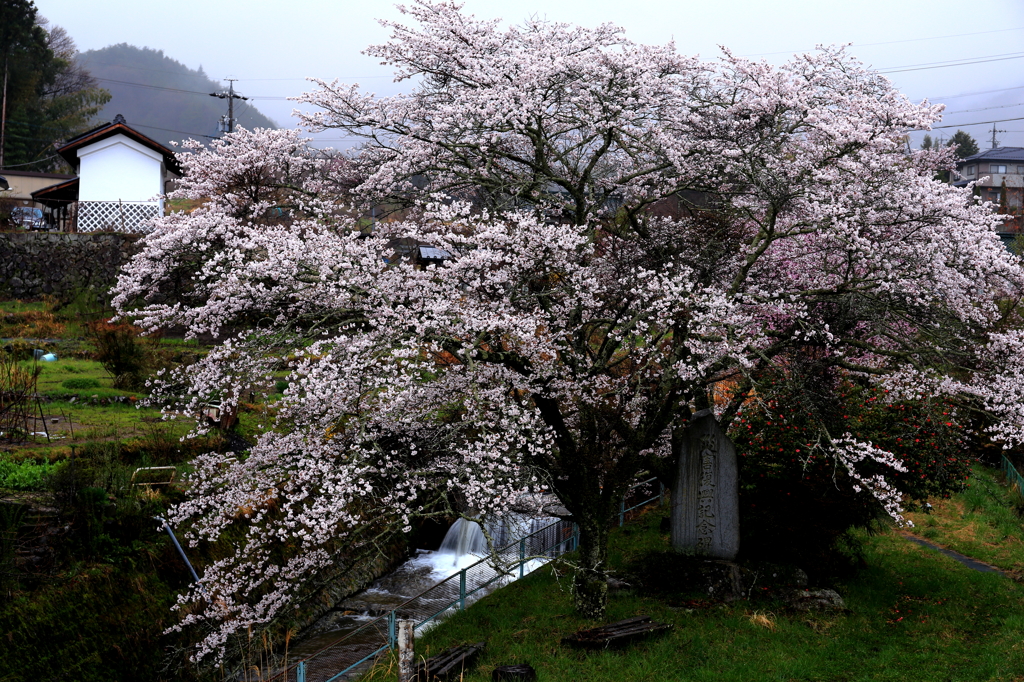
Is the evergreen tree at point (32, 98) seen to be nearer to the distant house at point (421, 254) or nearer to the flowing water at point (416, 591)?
the distant house at point (421, 254)

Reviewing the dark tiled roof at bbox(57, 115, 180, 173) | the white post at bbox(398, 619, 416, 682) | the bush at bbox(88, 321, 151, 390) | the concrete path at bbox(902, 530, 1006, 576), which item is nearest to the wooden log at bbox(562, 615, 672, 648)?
the white post at bbox(398, 619, 416, 682)

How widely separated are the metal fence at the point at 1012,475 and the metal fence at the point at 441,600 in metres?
8.24

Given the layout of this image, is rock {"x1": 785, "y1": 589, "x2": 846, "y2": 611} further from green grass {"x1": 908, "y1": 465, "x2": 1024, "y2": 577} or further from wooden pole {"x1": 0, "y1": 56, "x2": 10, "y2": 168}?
wooden pole {"x1": 0, "y1": 56, "x2": 10, "y2": 168}

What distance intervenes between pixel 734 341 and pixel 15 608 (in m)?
10.7

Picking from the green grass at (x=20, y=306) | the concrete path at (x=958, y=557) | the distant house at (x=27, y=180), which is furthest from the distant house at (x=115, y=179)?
the concrete path at (x=958, y=557)

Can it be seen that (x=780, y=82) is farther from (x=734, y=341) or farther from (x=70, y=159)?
(x=70, y=159)

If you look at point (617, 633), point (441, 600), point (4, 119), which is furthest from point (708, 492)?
point (4, 119)

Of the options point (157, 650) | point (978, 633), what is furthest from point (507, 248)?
point (978, 633)

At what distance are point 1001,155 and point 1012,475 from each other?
53.5 m

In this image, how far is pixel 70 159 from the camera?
31.1m

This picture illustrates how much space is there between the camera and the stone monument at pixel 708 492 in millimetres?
11664

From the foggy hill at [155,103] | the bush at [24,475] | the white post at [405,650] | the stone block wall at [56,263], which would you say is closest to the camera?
the white post at [405,650]

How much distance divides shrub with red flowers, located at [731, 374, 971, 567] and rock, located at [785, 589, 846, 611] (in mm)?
609

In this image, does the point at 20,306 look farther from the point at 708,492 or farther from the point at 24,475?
the point at 708,492
